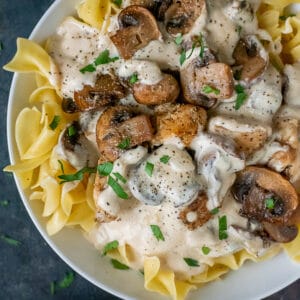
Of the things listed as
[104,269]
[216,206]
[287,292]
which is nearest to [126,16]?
[216,206]

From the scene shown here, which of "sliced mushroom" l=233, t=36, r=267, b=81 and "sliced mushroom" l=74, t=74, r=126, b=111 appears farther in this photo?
"sliced mushroom" l=74, t=74, r=126, b=111

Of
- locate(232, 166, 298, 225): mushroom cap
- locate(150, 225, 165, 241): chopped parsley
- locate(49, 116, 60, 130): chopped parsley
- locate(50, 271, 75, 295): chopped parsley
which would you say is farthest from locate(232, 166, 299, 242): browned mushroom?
locate(50, 271, 75, 295): chopped parsley

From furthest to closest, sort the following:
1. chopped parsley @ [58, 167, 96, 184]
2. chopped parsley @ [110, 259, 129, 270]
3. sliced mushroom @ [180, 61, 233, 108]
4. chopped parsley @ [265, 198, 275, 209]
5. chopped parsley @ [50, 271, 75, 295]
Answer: chopped parsley @ [50, 271, 75, 295], chopped parsley @ [110, 259, 129, 270], chopped parsley @ [58, 167, 96, 184], chopped parsley @ [265, 198, 275, 209], sliced mushroom @ [180, 61, 233, 108]

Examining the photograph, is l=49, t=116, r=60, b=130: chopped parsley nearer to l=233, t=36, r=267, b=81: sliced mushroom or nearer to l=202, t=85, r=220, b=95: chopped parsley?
l=202, t=85, r=220, b=95: chopped parsley

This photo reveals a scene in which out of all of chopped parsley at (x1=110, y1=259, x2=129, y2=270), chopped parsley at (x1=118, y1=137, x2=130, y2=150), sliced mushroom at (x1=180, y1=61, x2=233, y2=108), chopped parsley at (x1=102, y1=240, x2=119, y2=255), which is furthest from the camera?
chopped parsley at (x1=110, y1=259, x2=129, y2=270)

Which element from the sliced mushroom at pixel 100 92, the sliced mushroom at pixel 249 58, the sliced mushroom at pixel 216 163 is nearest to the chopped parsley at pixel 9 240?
the sliced mushroom at pixel 100 92

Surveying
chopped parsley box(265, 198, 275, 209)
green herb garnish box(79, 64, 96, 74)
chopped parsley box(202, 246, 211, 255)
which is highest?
green herb garnish box(79, 64, 96, 74)

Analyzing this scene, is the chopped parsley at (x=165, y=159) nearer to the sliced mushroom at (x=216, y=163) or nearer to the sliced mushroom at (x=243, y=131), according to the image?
the sliced mushroom at (x=216, y=163)

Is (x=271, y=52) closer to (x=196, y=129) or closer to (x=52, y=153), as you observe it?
(x=196, y=129)
